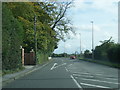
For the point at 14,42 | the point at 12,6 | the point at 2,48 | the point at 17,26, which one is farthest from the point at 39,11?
the point at 2,48

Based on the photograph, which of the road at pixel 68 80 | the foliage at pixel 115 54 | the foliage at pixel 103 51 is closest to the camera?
the road at pixel 68 80

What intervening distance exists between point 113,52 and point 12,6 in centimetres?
1813

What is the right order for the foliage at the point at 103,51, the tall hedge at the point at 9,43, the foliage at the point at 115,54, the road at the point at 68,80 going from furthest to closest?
the foliage at the point at 103,51
the foliage at the point at 115,54
the tall hedge at the point at 9,43
the road at the point at 68,80

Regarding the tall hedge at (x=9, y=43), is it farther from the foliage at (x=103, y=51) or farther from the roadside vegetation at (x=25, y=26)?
the foliage at (x=103, y=51)

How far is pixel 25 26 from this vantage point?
37.4 m

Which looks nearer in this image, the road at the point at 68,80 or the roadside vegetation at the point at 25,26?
the road at the point at 68,80

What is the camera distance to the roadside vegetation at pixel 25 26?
75.0 feet

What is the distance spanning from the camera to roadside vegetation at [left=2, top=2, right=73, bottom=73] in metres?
22.9

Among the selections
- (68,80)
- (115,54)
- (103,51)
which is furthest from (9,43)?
(103,51)

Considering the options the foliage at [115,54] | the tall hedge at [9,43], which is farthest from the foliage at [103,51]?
the tall hedge at [9,43]

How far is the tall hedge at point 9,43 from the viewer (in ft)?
72.3

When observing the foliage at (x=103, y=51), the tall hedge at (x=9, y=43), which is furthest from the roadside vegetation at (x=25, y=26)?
the foliage at (x=103, y=51)

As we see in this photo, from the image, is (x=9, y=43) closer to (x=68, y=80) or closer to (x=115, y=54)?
(x=68, y=80)

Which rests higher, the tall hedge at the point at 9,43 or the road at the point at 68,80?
the tall hedge at the point at 9,43
